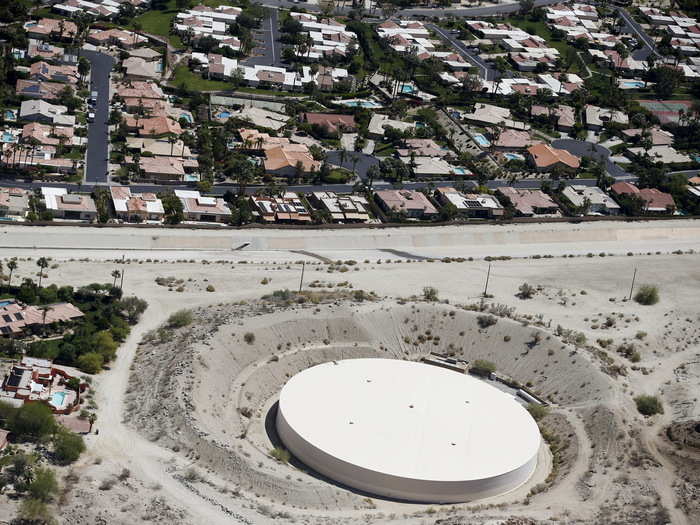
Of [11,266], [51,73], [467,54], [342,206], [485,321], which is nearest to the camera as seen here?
[11,266]

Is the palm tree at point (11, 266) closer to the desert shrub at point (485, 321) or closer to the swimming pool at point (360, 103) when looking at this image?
the desert shrub at point (485, 321)

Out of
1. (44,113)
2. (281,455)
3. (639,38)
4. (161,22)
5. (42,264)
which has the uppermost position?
(281,455)

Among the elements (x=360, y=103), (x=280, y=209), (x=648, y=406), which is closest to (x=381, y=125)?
(x=360, y=103)

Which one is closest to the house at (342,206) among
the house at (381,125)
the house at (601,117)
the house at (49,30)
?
the house at (381,125)

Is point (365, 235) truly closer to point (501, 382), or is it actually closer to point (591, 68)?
point (501, 382)

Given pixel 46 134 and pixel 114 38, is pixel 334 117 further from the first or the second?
pixel 46 134

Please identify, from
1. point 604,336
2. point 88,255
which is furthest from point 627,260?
point 88,255
